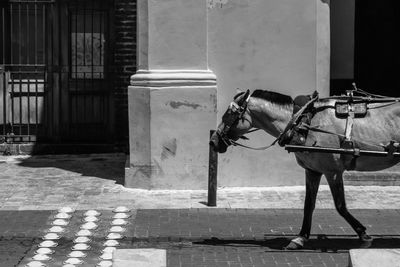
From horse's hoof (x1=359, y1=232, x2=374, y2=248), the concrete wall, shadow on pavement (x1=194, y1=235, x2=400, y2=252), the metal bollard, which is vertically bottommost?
shadow on pavement (x1=194, y1=235, x2=400, y2=252)

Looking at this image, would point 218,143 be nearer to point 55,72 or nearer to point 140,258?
point 140,258

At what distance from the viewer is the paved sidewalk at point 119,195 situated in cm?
1092

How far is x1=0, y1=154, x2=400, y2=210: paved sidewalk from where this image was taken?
1092 centimetres

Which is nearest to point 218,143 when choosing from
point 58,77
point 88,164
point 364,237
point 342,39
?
point 364,237

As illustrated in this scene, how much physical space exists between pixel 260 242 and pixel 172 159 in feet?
10.1

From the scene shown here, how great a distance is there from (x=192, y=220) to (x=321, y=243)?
69.3 inches

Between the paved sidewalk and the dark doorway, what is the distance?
2946mm

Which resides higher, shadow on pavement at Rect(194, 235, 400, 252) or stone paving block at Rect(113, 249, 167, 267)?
stone paving block at Rect(113, 249, 167, 267)

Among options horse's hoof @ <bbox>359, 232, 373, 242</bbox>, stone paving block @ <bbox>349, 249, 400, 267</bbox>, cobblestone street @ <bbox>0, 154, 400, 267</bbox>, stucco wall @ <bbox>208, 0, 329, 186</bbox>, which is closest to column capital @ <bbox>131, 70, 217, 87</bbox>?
stucco wall @ <bbox>208, 0, 329, 186</bbox>

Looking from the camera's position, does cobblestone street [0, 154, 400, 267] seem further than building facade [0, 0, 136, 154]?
No

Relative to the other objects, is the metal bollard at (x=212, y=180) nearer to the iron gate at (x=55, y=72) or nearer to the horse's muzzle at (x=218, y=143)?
the horse's muzzle at (x=218, y=143)

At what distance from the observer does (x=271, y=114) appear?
336 inches

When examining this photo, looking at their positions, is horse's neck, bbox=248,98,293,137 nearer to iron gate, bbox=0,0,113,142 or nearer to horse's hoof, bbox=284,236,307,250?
horse's hoof, bbox=284,236,307,250

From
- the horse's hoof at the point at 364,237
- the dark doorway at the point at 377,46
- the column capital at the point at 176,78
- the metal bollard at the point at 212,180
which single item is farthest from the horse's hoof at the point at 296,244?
the dark doorway at the point at 377,46
